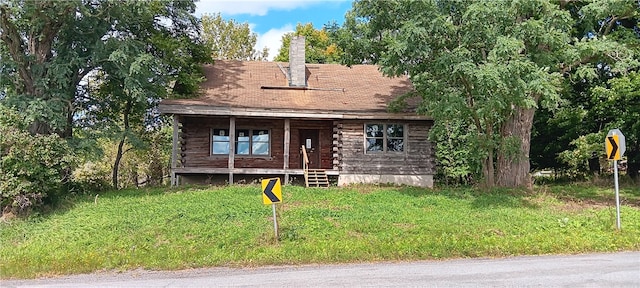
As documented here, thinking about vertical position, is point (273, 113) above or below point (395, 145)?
above

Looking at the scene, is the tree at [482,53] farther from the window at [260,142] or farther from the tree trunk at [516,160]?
the window at [260,142]

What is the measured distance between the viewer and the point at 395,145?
19.3 meters

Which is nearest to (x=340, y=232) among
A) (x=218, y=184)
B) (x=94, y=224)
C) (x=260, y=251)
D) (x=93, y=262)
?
(x=260, y=251)

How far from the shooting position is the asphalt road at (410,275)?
22.2 ft

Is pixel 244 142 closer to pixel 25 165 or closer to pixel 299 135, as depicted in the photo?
pixel 299 135

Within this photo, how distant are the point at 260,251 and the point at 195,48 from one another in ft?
46.8

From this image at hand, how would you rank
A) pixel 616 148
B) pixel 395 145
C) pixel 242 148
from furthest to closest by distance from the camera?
pixel 242 148 → pixel 395 145 → pixel 616 148

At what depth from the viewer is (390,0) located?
1405cm

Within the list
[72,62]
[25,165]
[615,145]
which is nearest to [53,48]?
[72,62]

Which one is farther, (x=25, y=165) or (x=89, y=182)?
(x=89, y=182)

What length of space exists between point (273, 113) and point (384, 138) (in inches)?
184

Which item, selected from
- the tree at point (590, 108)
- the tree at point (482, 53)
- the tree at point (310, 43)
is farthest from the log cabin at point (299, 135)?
the tree at point (310, 43)

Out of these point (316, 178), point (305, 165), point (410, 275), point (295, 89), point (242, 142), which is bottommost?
point (410, 275)

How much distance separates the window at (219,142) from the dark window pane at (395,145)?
21.7ft
